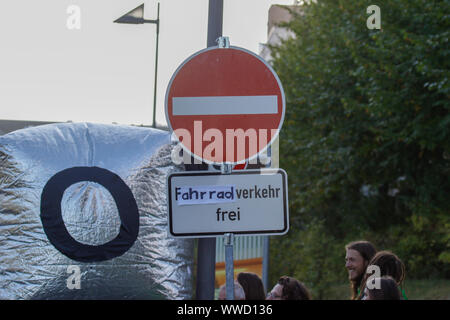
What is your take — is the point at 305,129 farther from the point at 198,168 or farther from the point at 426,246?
the point at 198,168

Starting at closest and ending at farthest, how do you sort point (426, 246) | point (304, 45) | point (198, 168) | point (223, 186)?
point (223, 186), point (198, 168), point (426, 246), point (304, 45)

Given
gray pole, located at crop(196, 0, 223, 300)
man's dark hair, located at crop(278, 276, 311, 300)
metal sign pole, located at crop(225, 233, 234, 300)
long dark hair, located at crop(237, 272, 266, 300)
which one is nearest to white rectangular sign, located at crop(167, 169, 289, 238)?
metal sign pole, located at crop(225, 233, 234, 300)

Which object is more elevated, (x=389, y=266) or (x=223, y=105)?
(x=223, y=105)

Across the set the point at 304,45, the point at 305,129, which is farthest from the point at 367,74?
the point at 304,45

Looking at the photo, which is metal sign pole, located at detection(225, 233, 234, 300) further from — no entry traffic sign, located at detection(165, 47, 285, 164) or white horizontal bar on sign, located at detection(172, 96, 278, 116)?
white horizontal bar on sign, located at detection(172, 96, 278, 116)

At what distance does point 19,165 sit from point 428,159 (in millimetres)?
11780

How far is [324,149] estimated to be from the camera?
55.0ft

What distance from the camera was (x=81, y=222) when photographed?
4.84m

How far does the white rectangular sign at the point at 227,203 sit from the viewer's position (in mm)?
3842

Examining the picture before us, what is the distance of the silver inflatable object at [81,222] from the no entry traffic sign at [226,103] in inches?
45.0

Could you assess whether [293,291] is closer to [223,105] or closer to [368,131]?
[223,105]

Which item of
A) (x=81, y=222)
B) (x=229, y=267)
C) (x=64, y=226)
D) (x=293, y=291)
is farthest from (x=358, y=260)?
(x=64, y=226)

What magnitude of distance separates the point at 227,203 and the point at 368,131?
12365mm
